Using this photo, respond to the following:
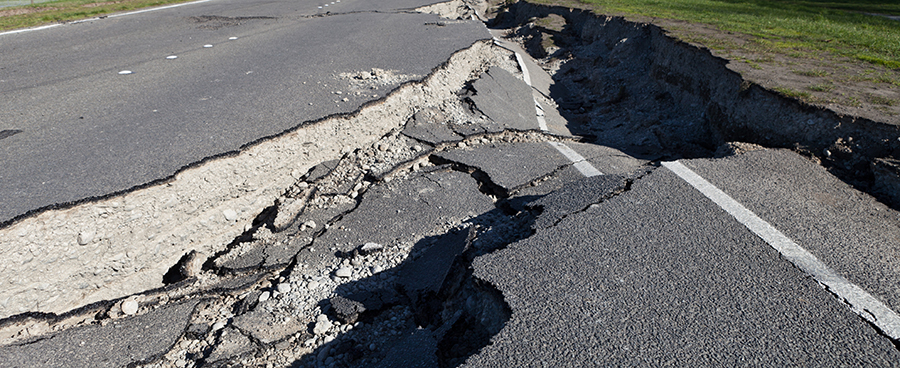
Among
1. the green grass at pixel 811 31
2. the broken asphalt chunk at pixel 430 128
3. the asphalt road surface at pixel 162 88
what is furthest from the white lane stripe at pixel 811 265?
the green grass at pixel 811 31

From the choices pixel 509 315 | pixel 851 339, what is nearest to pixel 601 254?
pixel 509 315

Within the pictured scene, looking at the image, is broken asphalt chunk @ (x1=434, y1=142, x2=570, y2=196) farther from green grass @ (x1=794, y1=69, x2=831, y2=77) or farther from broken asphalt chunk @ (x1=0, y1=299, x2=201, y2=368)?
green grass @ (x1=794, y1=69, x2=831, y2=77)

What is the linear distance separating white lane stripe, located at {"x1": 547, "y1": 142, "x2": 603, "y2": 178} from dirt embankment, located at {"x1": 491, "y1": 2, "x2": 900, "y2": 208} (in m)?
1.09

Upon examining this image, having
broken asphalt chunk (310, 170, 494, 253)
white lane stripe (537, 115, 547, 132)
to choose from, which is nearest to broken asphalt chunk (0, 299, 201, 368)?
broken asphalt chunk (310, 170, 494, 253)

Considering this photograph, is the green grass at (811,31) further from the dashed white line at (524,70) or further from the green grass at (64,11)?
the green grass at (64,11)

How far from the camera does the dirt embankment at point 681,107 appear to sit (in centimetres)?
453

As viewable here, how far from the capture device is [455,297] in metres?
3.16

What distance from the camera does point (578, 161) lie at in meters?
5.44

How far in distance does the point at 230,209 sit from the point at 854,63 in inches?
316

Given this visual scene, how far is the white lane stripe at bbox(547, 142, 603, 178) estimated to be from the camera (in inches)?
202

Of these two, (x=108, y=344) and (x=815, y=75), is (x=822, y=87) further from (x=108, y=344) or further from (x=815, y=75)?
(x=108, y=344)

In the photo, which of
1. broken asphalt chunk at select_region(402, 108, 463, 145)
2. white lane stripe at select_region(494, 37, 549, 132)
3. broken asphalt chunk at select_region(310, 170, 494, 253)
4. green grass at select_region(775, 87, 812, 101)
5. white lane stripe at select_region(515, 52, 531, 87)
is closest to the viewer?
broken asphalt chunk at select_region(310, 170, 494, 253)

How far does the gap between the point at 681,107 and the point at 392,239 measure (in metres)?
5.27

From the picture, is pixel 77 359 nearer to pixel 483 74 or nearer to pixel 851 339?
pixel 851 339
